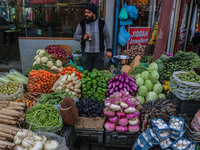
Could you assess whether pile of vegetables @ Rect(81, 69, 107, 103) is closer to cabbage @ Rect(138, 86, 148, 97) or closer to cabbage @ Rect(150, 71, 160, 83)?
cabbage @ Rect(138, 86, 148, 97)

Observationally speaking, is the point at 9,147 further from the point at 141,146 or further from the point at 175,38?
the point at 175,38

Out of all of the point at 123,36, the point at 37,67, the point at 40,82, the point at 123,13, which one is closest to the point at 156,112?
the point at 40,82

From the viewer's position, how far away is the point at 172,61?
4172 mm

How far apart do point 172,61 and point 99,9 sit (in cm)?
392

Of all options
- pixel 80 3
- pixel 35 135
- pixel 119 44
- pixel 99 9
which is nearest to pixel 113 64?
pixel 119 44

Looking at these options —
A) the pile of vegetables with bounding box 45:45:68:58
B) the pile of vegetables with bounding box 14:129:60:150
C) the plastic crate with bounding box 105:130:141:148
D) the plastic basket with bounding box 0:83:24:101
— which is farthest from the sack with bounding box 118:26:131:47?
the pile of vegetables with bounding box 14:129:60:150

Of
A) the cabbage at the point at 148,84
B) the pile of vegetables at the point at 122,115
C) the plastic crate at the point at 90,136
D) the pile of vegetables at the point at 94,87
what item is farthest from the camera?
the cabbage at the point at 148,84

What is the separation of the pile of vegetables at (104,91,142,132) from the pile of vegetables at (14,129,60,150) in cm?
99

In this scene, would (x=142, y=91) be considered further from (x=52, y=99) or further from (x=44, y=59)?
(x=44, y=59)

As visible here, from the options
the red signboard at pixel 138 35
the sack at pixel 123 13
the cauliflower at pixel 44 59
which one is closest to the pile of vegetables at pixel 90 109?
the cauliflower at pixel 44 59

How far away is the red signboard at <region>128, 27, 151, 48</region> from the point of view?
718 cm

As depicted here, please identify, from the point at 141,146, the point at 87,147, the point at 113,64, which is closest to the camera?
the point at 141,146

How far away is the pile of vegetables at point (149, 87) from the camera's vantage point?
3.54 m

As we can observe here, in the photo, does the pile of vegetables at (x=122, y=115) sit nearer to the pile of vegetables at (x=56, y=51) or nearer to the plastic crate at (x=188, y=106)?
the plastic crate at (x=188, y=106)
